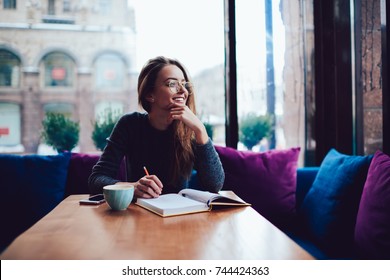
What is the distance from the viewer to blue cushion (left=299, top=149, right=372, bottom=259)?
1439mm

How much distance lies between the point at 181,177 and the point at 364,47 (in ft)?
4.84

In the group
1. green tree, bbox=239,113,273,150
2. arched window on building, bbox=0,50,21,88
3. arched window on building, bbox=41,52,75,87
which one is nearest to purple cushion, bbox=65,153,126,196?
green tree, bbox=239,113,273,150

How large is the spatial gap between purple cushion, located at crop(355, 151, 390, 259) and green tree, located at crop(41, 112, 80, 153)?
1.80 m

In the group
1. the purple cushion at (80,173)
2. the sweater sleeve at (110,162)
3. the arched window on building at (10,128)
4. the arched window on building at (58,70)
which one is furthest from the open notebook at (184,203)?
the arched window on building at (58,70)

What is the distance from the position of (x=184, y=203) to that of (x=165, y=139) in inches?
22.2

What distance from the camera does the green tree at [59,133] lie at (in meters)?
2.25

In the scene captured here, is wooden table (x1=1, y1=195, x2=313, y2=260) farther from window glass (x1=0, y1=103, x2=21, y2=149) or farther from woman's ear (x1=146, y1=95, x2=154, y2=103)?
window glass (x1=0, y1=103, x2=21, y2=149)

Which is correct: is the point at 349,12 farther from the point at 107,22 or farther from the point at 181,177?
the point at 107,22

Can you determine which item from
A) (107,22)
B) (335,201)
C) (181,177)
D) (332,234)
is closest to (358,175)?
(335,201)

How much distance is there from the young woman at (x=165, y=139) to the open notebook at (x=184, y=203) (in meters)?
0.29

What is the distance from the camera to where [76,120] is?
236 cm

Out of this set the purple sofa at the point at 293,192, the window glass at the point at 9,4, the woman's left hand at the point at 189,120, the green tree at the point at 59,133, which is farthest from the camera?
the window glass at the point at 9,4

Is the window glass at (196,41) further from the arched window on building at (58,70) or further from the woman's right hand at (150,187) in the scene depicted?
the woman's right hand at (150,187)

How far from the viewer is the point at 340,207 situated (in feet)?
4.76
